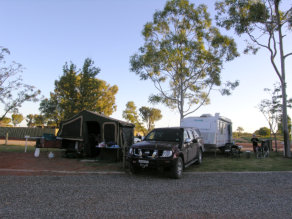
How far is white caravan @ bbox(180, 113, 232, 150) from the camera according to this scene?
1317 cm

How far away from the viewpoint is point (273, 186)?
6.44 meters

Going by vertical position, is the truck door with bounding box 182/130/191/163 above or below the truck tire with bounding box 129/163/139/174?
above

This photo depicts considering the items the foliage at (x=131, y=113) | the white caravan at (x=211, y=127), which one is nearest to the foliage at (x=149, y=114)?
the foliage at (x=131, y=113)

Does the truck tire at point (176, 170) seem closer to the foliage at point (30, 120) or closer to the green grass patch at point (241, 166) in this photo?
the green grass patch at point (241, 166)

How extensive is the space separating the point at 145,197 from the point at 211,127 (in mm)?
9105

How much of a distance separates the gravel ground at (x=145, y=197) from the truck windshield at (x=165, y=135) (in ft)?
4.84

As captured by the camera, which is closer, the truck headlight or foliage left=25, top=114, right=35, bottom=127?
the truck headlight

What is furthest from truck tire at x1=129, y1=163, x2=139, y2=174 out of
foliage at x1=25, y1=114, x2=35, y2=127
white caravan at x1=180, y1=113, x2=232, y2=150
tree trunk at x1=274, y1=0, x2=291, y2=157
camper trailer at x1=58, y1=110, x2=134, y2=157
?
foliage at x1=25, y1=114, x2=35, y2=127

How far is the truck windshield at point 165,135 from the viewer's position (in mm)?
8469

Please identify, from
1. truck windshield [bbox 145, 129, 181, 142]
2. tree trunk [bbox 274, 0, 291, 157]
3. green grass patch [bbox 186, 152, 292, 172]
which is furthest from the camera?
tree trunk [bbox 274, 0, 291, 157]

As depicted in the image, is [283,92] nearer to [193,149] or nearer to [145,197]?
[193,149]

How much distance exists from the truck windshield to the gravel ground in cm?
148

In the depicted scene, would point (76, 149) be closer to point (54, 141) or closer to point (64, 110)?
point (54, 141)

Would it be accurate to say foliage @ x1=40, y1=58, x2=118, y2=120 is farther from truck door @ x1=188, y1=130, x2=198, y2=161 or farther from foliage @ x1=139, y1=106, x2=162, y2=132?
foliage @ x1=139, y1=106, x2=162, y2=132
